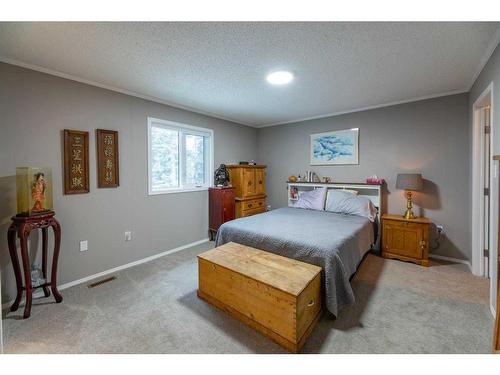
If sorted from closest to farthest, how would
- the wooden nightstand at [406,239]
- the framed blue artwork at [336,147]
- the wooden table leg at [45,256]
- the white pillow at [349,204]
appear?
the wooden table leg at [45,256], the wooden nightstand at [406,239], the white pillow at [349,204], the framed blue artwork at [336,147]

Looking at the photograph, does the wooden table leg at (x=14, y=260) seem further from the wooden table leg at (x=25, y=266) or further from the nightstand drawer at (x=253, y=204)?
the nightstand drawer at (x=253, y=204)

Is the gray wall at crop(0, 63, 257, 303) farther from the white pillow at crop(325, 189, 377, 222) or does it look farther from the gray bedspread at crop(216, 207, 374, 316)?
the white pillow at crop(325, 189, 377, 222)

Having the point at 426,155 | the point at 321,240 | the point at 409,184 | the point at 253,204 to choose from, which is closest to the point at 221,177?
the point at 253,204

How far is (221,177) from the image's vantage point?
414 cm

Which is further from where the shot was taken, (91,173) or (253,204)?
(253,204)

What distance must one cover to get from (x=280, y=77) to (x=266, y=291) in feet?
7.11

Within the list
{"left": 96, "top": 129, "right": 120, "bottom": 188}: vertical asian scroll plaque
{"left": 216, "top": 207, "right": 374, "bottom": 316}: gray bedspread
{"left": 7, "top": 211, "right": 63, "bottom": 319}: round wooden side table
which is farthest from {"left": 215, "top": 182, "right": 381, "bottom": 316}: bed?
{"left": 7, "top": 211, "right": 63, "bottom": 319}: round wooden side table

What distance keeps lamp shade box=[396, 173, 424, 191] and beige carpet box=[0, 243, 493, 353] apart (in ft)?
3.83

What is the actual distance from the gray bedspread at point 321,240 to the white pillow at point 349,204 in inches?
6.3

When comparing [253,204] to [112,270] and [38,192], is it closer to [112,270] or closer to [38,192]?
[112,270]

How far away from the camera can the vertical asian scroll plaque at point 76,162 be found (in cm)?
245

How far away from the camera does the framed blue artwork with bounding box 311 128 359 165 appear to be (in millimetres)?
3881

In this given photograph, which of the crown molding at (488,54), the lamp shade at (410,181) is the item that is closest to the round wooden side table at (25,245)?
the crown molding at (488,54)

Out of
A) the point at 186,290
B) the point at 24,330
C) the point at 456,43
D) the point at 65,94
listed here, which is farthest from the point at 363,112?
the point at 24,330
